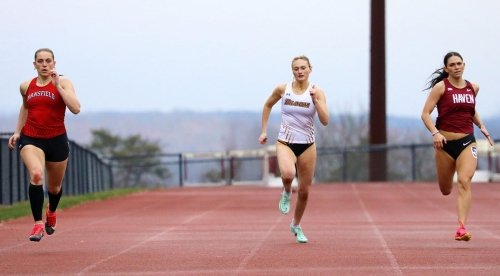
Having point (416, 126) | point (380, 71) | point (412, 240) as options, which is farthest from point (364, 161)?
point (412, 240)

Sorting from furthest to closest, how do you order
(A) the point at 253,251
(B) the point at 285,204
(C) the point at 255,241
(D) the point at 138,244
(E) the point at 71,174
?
(E) the point at 71,174
(C) the point at 255,241
(D) the point at 138,244
(B) the point at 285,204
(A) the point at 253,251

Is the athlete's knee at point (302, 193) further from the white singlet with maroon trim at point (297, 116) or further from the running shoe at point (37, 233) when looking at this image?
the running shoe at point (37, 233)

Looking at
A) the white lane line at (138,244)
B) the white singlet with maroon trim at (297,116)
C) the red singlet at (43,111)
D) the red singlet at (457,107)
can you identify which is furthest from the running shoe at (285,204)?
the red singlet at (43,111)

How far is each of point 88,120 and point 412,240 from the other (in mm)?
123101

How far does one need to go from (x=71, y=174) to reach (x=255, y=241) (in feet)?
56.9

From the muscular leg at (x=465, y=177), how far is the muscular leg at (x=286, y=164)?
5.95 ft

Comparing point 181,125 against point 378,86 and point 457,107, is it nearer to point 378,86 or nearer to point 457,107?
point 378,86

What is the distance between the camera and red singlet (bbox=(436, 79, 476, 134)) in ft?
51.5

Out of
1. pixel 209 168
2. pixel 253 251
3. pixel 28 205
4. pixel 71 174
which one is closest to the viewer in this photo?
pixel 253 251

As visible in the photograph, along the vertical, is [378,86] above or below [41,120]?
below

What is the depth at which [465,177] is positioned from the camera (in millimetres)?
15609

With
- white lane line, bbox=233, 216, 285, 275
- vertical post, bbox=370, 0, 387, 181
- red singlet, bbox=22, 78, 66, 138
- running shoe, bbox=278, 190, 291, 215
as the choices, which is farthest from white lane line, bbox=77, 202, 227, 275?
vertical post, bbox=370, 0, 387, 181

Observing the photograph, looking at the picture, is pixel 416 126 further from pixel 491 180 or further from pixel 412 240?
pixel 412 240

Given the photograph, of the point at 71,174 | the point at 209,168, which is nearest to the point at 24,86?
the point at 71,174
